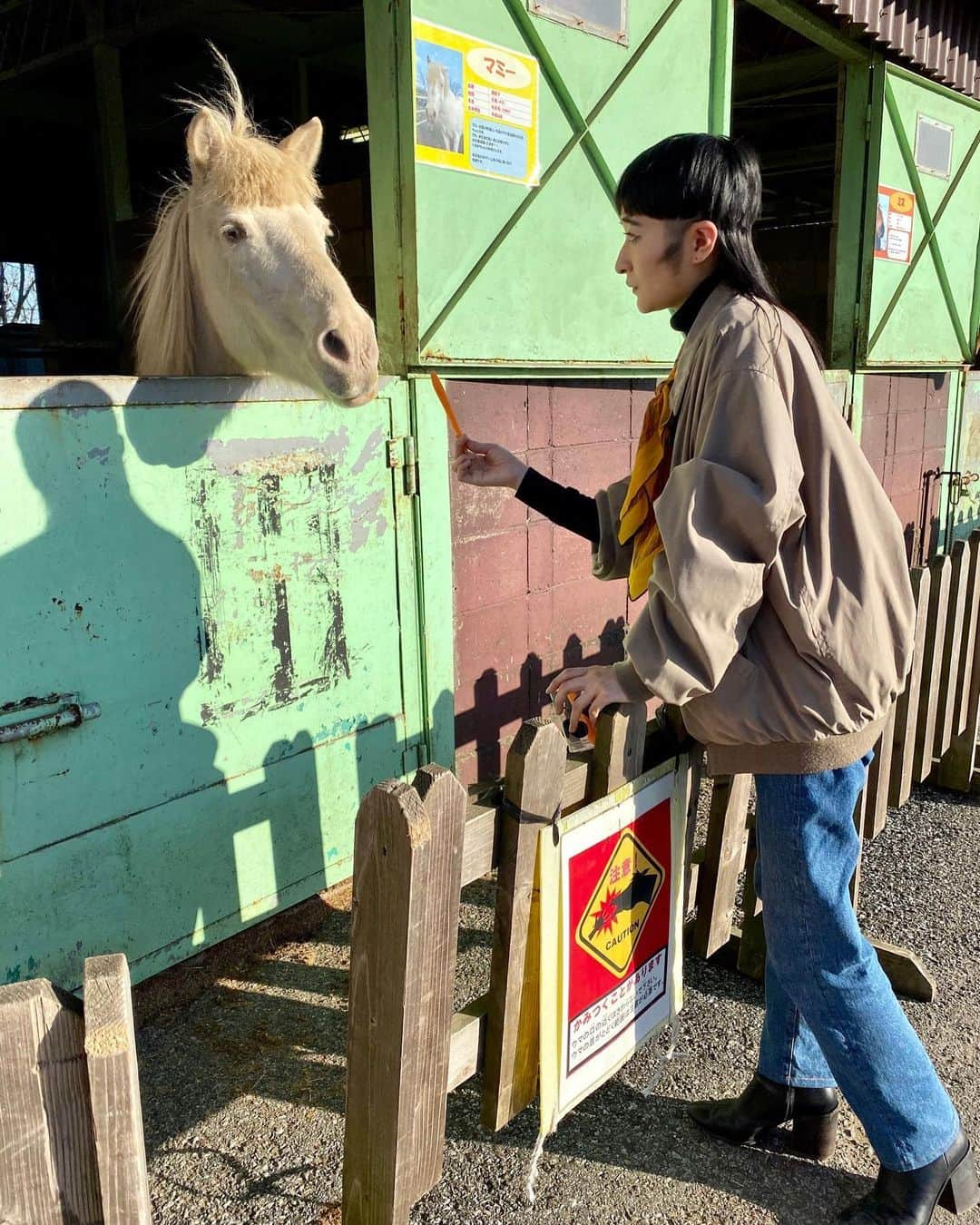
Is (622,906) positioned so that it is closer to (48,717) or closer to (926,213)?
(48,717)

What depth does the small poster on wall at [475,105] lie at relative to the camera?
2891mm

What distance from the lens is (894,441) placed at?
20.3 feet

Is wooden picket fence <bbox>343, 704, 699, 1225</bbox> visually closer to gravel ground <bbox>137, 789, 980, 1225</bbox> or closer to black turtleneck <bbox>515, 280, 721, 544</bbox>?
gravel ground <bbox>137, 789, 980, 1225</bbox>

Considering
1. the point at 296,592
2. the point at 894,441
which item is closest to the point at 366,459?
the point at 296,592

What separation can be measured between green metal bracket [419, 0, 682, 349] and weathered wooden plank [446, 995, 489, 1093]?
2023 mm

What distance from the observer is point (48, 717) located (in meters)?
2.15

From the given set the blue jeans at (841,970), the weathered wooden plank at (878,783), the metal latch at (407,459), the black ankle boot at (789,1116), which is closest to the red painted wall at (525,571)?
the metal latch at (407,459)

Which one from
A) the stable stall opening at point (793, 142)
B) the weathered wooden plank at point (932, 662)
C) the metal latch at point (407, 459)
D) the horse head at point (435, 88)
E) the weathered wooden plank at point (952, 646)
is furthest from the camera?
the stable stall opening at point (793, 142)

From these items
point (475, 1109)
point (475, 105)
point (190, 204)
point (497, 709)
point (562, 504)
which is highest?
point (475, 105)

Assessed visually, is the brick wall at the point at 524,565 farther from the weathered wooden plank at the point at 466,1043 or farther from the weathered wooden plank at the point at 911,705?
the weathered wooden plank at the point at 466,1043

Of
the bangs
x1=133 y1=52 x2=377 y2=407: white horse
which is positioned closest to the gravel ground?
x1=133 y1=52 x2=377 y2=407: white horse

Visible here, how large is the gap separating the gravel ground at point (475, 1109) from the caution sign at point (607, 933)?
24 centimetres

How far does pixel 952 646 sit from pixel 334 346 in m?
2.70

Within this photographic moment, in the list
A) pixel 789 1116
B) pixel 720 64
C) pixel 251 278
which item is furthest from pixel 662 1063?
pixel 720 64
